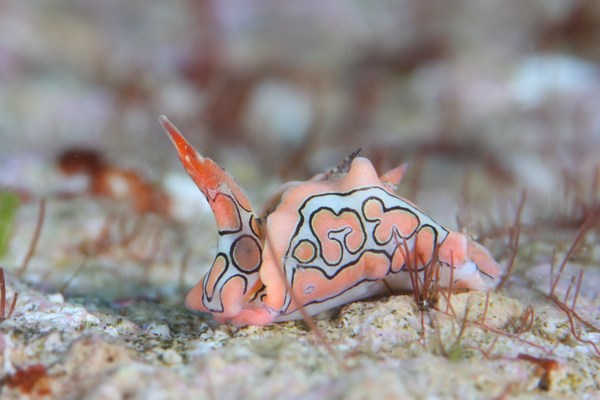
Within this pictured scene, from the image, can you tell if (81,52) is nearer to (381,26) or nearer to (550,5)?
(381,26)

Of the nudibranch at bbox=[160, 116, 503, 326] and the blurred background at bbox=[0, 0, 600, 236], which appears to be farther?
the blurred background at bbox=[0, 0, 600, 236]

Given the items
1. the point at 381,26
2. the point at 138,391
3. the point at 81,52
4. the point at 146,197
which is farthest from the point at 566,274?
the point at 81,52

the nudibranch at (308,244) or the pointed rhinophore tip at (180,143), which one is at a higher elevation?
the pointed rhinophore tip at (180,143)

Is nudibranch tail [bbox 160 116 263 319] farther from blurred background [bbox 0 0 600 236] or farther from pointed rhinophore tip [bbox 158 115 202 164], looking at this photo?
blurred background [bbox 0 0 600 236]

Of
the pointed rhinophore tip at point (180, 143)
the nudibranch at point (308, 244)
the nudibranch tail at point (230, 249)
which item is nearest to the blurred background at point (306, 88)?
the nudibranch at point (308, 244)

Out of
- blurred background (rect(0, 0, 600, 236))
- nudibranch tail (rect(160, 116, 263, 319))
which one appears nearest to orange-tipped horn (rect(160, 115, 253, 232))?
nudibranch tail (rect(160, 116, 263, 319))

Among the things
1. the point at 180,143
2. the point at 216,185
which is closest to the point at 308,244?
the point at 216,185

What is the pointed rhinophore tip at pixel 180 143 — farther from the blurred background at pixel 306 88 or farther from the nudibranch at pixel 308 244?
the blurred background at pixel 306 88
